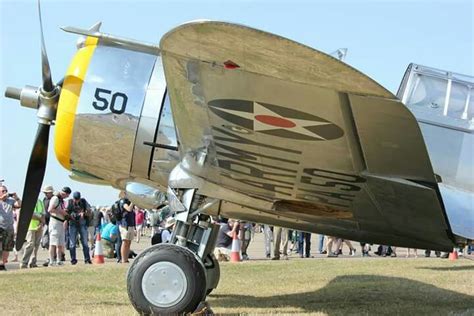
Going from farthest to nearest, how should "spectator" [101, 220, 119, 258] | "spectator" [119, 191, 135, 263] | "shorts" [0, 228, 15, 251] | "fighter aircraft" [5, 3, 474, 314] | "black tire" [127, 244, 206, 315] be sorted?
"spectator" [101, 220, 119, 258]
"spectator" [119, 191, 135, 263]
"shorts" [0, 228, 15, 251]
"black tire" [127, 244, 206, 315]
"fighter aircraft" [5, 3, 474, 314]

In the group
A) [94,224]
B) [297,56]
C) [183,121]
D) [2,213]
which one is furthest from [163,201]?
[94,224]

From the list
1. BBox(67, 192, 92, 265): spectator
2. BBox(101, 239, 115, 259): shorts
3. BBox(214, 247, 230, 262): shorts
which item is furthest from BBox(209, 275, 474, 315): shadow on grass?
BBox(101, 239, 115, 259): shorts

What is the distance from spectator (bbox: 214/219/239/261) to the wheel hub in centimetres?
911

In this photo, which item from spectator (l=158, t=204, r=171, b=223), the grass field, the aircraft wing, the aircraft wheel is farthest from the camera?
spectator (l=158, t=204, r=171, b=223)

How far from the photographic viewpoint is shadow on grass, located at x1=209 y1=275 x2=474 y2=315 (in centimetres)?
712

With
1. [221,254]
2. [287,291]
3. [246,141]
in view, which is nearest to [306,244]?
[221,254]

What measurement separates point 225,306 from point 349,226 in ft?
5.97

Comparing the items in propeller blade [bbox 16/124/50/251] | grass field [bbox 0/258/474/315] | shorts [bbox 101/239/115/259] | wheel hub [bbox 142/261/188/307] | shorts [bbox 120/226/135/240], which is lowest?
shorts [bbox 101/239/115/259]

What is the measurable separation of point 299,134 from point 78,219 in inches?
441

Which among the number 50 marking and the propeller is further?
the propeller

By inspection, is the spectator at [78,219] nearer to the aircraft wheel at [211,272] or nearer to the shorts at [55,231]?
the shorts at [55,231]

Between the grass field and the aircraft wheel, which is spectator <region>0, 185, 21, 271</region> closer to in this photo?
the grass field

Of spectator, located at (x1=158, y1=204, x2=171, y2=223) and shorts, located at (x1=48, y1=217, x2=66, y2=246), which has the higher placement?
spectator, located at (x1=158, y1=204, x2=171, y2=223)

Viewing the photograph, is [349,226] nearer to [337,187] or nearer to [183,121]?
[337,187]
